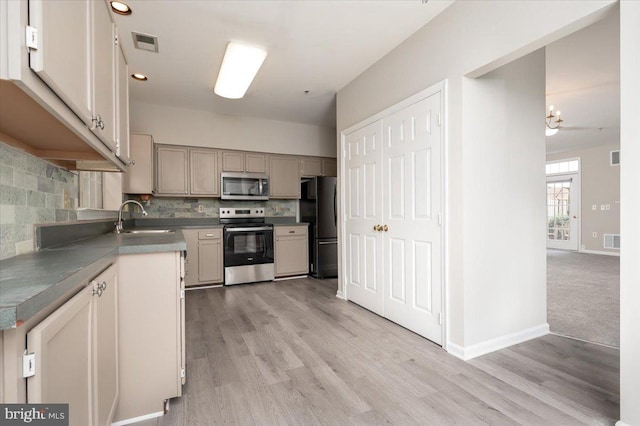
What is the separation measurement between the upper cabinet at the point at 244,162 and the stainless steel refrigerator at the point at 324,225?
87 centimetres

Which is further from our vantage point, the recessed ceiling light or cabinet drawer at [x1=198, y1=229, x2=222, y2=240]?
cabinet drawer at [x1=198, y1=229, x2=222, y2=240]

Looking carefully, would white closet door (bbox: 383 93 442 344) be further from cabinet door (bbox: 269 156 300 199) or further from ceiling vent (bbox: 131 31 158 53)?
cabinet door (bbox: 269 156 300 199)

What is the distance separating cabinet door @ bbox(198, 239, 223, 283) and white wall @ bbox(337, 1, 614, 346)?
9.86ft

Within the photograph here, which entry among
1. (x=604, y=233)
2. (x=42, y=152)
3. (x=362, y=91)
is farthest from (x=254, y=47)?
(x=604, y=233)

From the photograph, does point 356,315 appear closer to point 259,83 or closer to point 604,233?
point 259,83

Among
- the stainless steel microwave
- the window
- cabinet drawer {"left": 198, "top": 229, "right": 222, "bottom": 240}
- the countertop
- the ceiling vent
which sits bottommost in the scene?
cabinet drawer {"left": 198, "top": 229, "right": 222, "bottom": 240}

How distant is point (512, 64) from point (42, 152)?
3187 millimetres

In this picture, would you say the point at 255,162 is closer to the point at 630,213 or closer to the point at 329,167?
the point at 329,167

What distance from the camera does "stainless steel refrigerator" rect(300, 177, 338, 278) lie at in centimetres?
479

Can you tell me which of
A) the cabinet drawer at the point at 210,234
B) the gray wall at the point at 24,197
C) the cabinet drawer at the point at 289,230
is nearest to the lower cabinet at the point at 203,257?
the cabinet drawer at the point at 210,234

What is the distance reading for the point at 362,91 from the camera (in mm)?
3367

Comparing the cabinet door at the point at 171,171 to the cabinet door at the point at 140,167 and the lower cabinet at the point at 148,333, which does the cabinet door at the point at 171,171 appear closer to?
the cabinet door at the point at 140,167

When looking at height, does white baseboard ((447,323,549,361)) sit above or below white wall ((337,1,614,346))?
below
